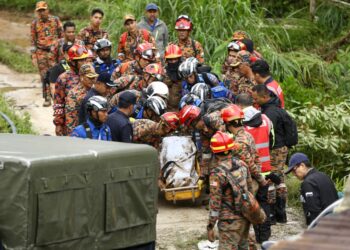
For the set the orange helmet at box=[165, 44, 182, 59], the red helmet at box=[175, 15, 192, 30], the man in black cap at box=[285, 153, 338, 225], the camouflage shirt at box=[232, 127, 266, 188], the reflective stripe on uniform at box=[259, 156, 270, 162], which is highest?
the red helmet at box=[175, 15, 192, 30]

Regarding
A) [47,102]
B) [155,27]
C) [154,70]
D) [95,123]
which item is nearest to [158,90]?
[154,70]

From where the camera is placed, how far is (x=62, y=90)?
12.6 metres

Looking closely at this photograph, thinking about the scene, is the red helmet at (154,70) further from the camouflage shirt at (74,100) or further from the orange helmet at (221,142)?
the orange helmet at (221,142)

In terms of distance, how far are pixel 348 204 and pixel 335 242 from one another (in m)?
0.66

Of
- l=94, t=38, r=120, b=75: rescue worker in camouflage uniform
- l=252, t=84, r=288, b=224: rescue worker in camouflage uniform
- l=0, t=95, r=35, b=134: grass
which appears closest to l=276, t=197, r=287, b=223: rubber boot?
l=252, t=84, r=288, b=224: rescue worker in camouflage uniform

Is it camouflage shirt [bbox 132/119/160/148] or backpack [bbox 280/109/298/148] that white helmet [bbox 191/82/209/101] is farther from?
backpack [bbox 280/109/298/148]

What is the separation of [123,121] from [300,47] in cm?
837

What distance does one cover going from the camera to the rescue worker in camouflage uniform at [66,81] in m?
12.5

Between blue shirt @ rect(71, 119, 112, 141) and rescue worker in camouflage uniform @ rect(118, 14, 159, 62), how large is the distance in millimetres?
3815

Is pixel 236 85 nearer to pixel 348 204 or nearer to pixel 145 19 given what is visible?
pixel 145 19

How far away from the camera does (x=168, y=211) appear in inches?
476

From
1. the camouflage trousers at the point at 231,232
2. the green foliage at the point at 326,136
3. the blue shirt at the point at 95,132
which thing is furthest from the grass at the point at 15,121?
the camouflage trousers at the point at 231,232

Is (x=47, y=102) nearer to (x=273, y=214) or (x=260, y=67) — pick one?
(x=260, y=67)

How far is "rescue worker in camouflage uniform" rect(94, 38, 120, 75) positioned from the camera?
13555 mm
